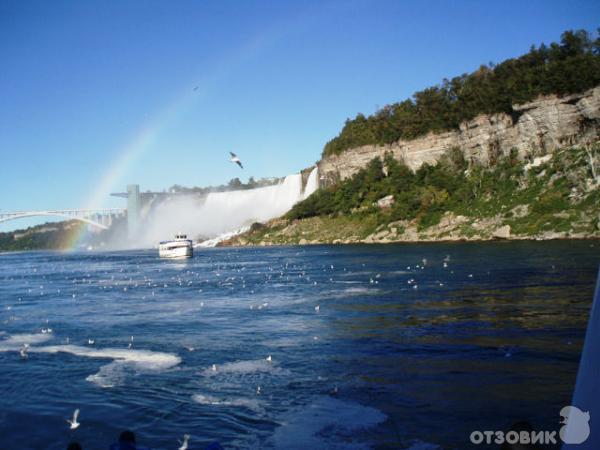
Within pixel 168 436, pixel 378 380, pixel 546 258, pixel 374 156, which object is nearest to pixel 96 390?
pixel 168 436

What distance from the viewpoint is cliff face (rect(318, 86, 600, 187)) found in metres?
54.2

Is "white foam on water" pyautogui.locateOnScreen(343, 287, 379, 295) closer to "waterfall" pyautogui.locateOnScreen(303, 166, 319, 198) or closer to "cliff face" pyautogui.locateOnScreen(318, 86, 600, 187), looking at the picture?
"cliff face" pyautogui.locateOnScreen(318, 86, 600, 187)

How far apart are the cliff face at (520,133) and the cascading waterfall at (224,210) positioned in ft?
80.2

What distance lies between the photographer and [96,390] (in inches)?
396

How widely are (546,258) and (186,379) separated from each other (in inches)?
1031

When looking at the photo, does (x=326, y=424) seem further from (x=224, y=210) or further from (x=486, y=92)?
(x=224, y=210)

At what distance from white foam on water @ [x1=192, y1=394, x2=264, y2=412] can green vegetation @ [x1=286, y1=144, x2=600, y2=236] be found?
41.8 meters

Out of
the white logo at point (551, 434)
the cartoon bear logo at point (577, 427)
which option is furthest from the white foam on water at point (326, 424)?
the cartoon bear logo at point (577, 427)

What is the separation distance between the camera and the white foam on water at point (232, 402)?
28.9 ft

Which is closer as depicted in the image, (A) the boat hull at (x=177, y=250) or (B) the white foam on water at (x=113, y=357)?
(B) the white foam on water at (x=113, y=357)

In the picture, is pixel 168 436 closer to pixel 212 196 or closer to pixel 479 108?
pixel 479 108

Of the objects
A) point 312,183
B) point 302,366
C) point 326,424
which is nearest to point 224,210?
point 312,183

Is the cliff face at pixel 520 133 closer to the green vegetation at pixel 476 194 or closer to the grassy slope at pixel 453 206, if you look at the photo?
the green vegetation at pixel 476 194

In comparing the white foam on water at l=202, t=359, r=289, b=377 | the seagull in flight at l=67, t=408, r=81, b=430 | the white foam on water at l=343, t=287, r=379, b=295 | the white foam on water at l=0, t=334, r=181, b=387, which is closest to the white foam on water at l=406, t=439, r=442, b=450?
the white foam on water at l=202, t=359, r=289, b=377
